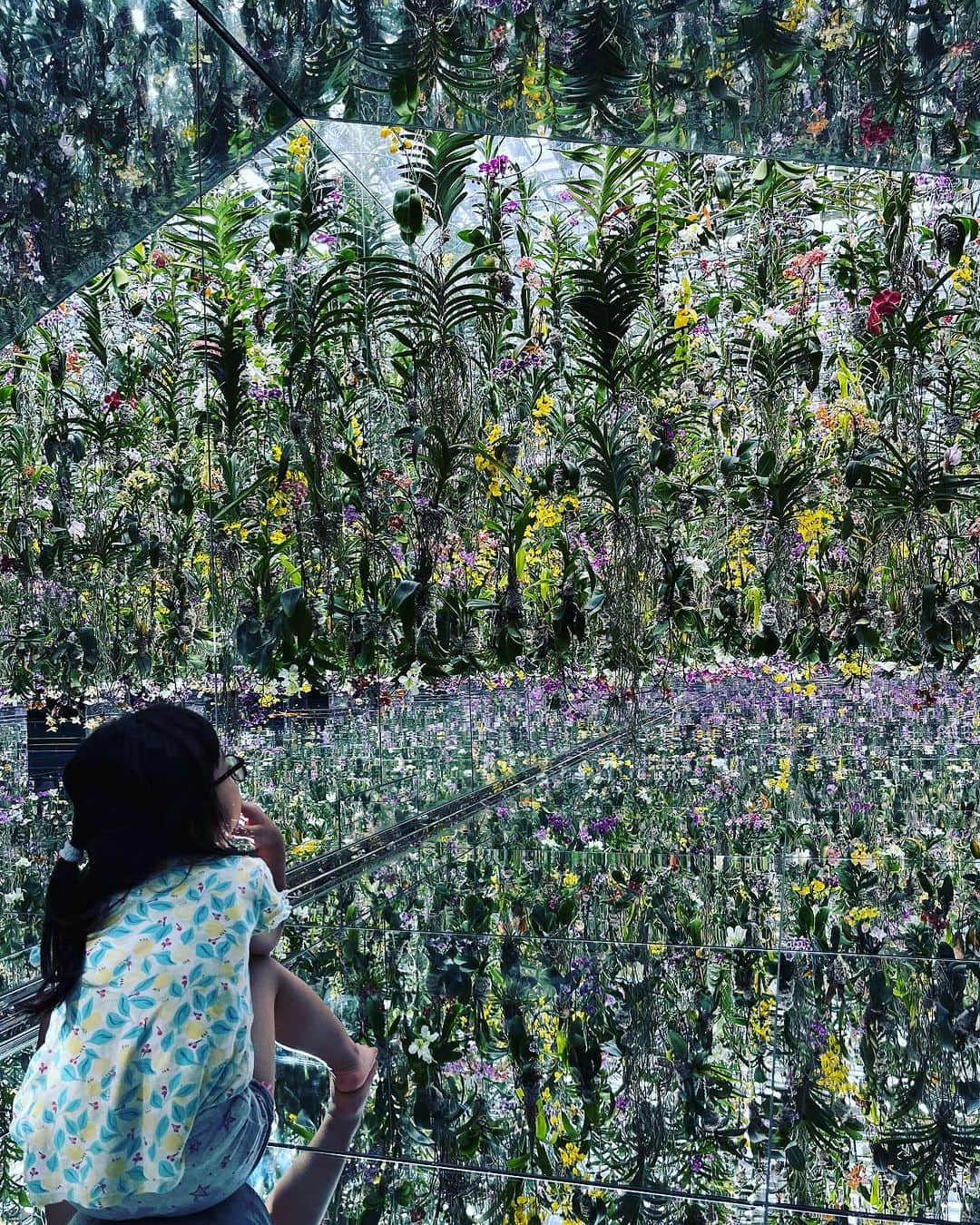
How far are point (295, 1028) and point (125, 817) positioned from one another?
25.0 inches

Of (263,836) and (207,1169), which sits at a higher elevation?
(263,836)

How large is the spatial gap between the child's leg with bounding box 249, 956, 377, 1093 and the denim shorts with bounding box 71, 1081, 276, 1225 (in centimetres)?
17

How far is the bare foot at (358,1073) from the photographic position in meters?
1.98

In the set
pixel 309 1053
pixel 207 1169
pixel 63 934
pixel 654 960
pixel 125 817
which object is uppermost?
pixel 125 817

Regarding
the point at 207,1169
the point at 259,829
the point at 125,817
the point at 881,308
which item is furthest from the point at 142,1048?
the point at 881,308

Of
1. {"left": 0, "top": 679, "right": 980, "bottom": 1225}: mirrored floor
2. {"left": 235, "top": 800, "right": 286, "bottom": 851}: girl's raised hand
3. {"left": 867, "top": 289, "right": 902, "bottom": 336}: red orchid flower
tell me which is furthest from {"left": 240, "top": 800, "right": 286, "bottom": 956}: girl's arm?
{"left": 867, "top": 289, "right": 902, "bottom": 336}: red orchid flower

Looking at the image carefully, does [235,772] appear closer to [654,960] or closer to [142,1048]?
[142,1048]

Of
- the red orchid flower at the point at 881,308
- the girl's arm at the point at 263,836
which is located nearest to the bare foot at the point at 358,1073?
the girl's arm at the point at 263,836

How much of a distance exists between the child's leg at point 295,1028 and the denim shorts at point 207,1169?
17 cm

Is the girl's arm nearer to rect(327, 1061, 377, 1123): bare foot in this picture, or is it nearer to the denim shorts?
rect(327, 1061, 377, 1123): bare foot

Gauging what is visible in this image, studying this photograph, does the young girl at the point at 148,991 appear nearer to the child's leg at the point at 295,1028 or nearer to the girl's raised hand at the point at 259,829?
the child's leg at the point at 295,1028

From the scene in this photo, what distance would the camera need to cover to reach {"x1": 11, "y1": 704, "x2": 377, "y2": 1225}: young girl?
47.9 inches

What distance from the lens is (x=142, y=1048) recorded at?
124 cm

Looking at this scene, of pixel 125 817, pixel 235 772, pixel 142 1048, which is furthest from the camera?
pixel 235 772
